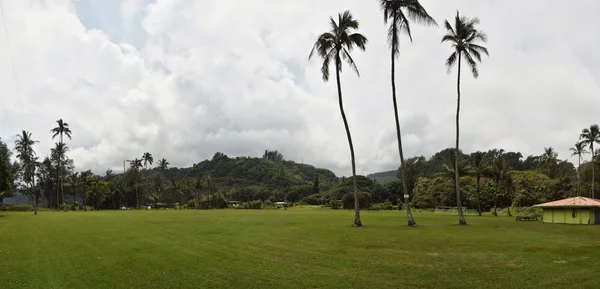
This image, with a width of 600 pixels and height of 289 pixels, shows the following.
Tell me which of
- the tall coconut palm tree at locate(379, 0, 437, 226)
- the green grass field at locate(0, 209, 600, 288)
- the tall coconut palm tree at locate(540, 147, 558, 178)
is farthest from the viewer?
the tall coconut palm tree at locate(540, 147, 558, 178)

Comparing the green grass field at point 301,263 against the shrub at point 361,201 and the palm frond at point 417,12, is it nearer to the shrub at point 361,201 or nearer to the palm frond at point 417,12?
the palm frond at point 417,12

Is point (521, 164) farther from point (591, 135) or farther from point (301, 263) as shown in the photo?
point (301, 263)

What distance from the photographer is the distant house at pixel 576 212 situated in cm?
3681

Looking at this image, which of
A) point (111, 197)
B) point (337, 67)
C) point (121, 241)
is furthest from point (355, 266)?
point (111, 197)

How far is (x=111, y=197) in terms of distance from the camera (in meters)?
114

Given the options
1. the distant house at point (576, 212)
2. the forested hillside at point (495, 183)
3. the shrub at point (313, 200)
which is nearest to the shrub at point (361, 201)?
the forested hillside at point (495, 183)

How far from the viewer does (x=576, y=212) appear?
37.6 metres

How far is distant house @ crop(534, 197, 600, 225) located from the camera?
36.8 metres

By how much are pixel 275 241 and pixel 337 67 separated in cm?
1803

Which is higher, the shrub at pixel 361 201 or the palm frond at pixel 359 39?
the palm frond at pixel 359 39

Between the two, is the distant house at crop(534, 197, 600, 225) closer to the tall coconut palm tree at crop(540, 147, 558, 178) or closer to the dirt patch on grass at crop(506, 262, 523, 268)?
the dirt patch on grass at crop(506, 262, 523, 268)

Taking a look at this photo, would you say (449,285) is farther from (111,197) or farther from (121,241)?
(111,197)

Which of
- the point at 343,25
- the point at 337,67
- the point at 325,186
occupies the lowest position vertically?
the point at 325,186

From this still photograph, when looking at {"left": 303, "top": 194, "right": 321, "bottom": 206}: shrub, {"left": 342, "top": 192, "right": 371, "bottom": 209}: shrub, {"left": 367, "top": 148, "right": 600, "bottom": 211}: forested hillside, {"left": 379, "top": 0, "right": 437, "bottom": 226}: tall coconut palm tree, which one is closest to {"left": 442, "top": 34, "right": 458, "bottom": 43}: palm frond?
{"left": 379, "top": 0, "right": 437, "bottom": 226}: tall coconut palm tree
